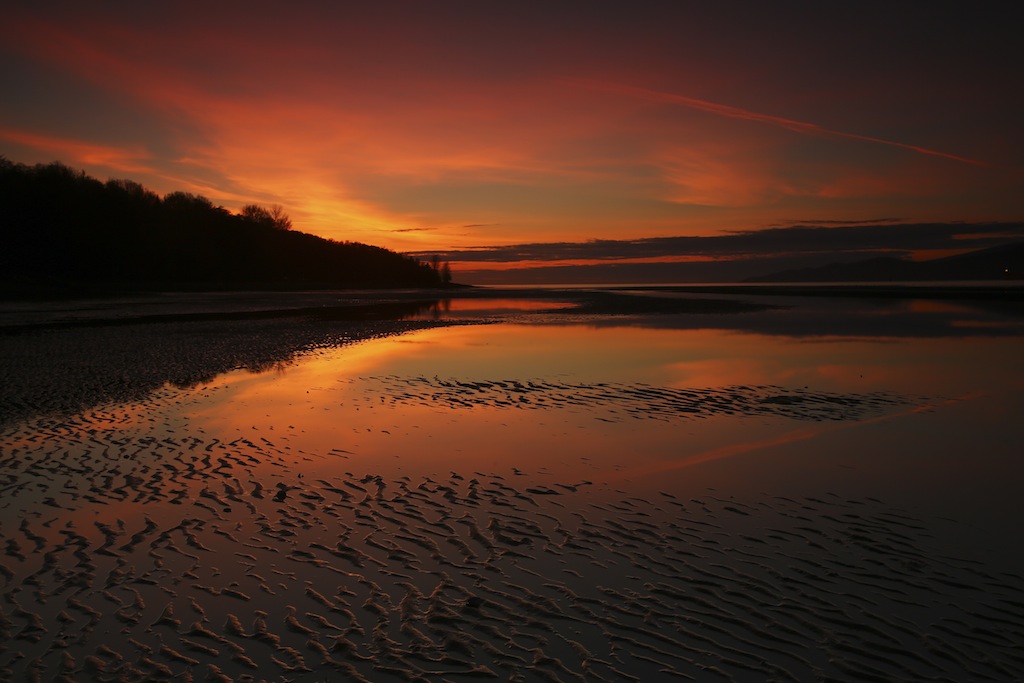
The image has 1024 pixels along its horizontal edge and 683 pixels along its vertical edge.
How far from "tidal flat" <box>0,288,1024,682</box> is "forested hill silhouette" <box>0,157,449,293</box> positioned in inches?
2708

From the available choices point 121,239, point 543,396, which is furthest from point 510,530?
point 121,239

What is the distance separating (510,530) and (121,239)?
361ft

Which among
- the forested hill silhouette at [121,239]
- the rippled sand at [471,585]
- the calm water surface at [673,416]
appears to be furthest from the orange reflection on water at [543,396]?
the forested hill silhouette at [121,239]

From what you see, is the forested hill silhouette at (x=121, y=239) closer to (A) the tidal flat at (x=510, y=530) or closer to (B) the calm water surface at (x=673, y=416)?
(B) the calm water surface at (x=673, y=416)

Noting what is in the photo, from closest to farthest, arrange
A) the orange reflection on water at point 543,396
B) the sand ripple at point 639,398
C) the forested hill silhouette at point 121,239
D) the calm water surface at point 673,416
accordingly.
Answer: the calm water surface at point 673,416 → the orange reflection on water at point 543,396 → the sand ripple at point 639,398 → the forested hill silhouette at point 121,239

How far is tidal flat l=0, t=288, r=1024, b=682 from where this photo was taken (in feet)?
16.6

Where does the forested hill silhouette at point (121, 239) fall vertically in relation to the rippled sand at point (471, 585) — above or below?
above

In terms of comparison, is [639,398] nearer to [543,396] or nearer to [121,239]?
[543,396]

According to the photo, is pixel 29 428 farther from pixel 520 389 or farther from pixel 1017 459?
pixel 1017 459

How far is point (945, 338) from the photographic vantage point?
97.6 feet

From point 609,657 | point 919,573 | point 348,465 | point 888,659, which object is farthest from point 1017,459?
point 348,465

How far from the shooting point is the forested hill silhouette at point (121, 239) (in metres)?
80.6

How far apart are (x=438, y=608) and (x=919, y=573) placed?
15.5 ft

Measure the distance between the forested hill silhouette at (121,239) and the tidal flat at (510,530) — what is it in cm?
6877
